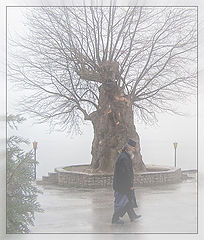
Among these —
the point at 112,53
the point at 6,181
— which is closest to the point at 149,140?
the point at 112,53

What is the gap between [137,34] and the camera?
290cm

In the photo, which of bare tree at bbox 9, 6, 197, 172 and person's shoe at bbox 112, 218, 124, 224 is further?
bare tree at bbox 9, 6, 197, 172

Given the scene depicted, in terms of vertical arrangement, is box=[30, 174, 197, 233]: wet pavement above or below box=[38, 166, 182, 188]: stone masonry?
below

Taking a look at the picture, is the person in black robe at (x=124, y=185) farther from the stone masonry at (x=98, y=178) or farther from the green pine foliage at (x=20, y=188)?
the green pine foliage at (x=20, y=188)

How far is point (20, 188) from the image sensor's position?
288 centimetres

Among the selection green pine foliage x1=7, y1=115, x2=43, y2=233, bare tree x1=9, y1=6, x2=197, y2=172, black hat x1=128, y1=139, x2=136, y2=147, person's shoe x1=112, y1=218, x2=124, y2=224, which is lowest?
person's shoe x1=112, y1=218, x2=124, y2=224

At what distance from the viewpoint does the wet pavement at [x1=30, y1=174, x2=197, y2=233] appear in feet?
9.20

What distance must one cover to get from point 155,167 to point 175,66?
0.86 metres

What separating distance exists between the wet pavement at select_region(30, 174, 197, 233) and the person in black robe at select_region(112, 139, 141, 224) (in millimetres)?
43

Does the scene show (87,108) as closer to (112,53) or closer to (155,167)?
(112,53)

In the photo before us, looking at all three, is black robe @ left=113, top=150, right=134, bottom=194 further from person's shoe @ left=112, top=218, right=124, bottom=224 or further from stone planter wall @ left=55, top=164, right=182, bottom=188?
person's shoe @ left=112, top=218, right=124, bottom=224

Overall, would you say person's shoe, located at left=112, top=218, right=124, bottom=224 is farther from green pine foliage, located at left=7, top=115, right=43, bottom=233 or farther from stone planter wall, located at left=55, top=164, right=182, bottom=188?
green pine foliage, located at left=7, top=115, right=43, bottom=233

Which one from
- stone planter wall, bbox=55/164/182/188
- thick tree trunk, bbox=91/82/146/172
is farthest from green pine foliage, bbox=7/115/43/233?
thick tree trunk, bbox=91/82/146/172

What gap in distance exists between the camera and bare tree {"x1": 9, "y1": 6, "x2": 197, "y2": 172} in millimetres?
2881
